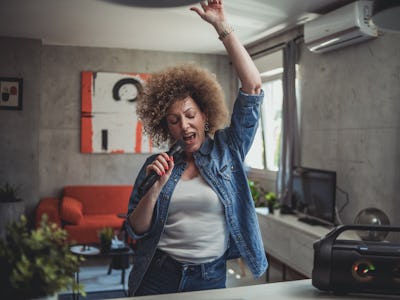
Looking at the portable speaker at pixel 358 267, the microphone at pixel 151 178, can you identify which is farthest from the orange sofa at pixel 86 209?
the portable speaker at pixel 358 267

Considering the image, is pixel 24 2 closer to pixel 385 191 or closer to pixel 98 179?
pixel 98 179

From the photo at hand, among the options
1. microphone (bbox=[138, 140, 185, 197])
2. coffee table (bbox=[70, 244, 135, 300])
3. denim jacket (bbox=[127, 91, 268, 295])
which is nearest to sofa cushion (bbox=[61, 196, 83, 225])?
coffee table (bbox=[70, 244, 135, 300])

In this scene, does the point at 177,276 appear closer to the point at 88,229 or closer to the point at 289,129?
the point at 289,129

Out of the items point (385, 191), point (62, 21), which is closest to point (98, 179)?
point (62, 21)

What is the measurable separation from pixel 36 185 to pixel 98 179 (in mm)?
807

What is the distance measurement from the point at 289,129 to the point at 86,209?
2803 millimetres

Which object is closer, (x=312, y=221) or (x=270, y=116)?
(x=312, y=221)

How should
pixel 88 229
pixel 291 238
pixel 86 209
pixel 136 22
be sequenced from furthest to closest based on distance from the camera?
1. pixel 86 209
2. pixel 88 229
3. pixel 136 22
4. pixel 291 238

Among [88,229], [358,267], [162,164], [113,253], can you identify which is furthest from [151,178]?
[88,229]

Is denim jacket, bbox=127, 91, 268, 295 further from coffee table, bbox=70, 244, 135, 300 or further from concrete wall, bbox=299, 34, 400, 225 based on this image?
coffee table, bbox=70, 244, 135, 300

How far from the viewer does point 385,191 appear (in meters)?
3.45

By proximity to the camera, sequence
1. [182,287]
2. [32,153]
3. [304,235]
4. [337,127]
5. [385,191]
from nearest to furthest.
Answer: [182,287], [385,191], [304,235], [337,127], [32,153]

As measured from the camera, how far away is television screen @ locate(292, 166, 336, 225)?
369 cm

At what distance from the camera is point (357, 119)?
377cm
